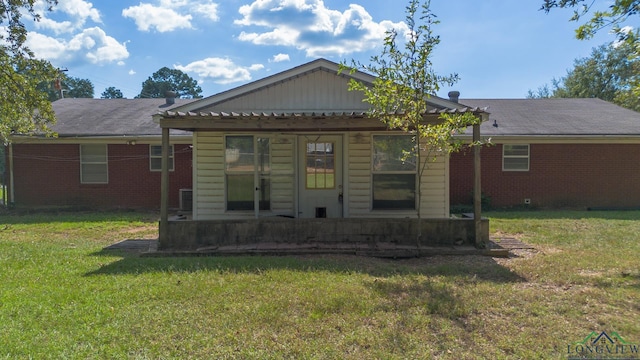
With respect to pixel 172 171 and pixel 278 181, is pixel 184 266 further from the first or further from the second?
pixel 172 171

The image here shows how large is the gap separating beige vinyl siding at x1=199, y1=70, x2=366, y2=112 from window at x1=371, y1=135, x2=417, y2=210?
1117 mm

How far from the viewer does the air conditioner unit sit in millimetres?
12805

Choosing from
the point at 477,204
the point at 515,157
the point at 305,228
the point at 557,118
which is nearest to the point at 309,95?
the point at 305,228

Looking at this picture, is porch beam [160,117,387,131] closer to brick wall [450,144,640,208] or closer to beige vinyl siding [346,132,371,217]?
beige vinyl siding [346,132,371,217]

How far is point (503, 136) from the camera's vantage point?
12922 mm

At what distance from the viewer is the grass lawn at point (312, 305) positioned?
329 centimetres

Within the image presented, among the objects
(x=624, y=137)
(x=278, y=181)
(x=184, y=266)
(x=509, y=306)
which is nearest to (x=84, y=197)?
(x=278, y=181)

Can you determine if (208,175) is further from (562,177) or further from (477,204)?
(562,177)

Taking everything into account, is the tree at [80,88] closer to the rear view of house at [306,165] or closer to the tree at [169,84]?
the tree at [169,84]

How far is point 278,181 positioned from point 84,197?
864 cm

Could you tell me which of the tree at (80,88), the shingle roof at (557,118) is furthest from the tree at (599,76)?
the tree at (80,88)

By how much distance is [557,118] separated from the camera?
578 inches

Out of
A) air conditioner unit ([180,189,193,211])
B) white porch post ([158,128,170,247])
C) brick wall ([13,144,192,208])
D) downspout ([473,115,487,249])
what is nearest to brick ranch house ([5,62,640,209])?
brick wall ([13,144,192,208])

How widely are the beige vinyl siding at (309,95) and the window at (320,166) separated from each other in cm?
86
